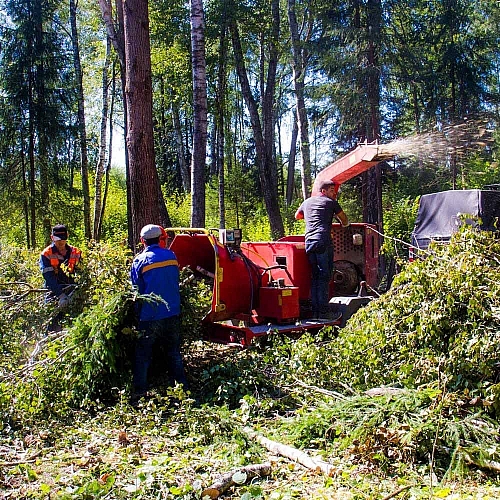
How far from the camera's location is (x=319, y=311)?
331 inches

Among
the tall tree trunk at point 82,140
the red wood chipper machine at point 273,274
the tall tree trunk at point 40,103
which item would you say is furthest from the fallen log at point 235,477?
the tall tree trunk at point 82,140

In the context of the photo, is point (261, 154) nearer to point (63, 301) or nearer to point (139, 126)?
point (139, 126)

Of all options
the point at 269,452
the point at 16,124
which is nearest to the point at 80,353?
the point at 269,452

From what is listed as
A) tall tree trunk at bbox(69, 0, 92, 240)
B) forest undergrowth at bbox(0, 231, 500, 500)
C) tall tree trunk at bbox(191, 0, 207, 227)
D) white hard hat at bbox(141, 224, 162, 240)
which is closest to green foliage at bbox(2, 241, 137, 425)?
forest undergrowth at bbox(0, 231, 500, 500)

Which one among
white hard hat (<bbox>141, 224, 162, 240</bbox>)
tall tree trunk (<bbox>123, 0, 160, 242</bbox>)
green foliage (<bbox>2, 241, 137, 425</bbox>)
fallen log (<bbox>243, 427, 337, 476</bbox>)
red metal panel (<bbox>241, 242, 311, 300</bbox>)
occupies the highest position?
Result: tall tree trunk (<bbox>123, 0, 160, 242</bbox>)

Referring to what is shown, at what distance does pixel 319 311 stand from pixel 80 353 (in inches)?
132

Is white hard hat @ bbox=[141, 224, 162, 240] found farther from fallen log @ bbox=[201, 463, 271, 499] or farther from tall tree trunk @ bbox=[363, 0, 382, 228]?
tall tree trunk @ bbox=[363, 0, 382, 228]

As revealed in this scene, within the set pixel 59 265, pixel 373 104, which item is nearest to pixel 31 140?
pixel 373 104

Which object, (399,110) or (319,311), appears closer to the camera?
(319,311)

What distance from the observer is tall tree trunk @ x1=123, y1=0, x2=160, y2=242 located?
30.9ft

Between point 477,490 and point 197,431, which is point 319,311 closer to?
point 197,431

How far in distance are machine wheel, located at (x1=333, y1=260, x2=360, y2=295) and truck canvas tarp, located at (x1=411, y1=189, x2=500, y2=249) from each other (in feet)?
4.90

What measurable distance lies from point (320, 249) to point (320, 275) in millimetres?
368

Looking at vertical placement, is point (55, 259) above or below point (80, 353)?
above
